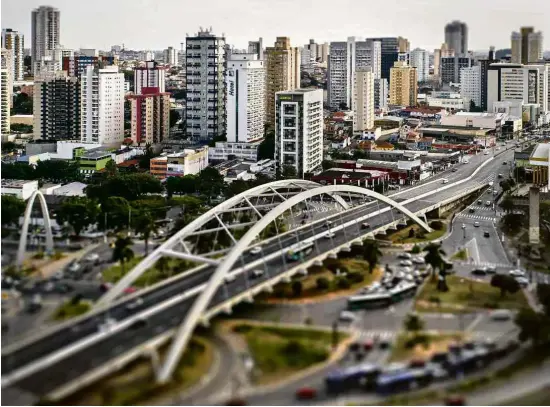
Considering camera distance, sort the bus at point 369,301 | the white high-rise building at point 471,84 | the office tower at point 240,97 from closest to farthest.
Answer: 1. the bus at point 369,301
2. the office tower at point 240,97
3. the white high-rise building at point 471,84

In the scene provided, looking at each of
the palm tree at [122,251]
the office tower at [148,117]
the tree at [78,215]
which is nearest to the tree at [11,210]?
the tree at [78,215]

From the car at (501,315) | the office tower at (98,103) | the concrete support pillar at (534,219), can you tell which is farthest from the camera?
the office tower at (98,103)

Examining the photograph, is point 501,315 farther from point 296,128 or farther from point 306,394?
point 296,128

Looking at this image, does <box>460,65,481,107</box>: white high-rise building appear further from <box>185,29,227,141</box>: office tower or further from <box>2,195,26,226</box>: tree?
<box>2,195,26,226</box>: tree

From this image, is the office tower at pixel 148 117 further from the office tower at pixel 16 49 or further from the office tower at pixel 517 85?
the office tower at pixel 517 85

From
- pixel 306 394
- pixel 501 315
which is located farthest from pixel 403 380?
pixel 501 315

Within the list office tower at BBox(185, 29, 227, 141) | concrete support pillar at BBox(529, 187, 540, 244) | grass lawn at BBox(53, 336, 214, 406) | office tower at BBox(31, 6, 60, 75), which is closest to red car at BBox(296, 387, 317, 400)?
grass lawn at BBox(53, 336, 214, 406)
